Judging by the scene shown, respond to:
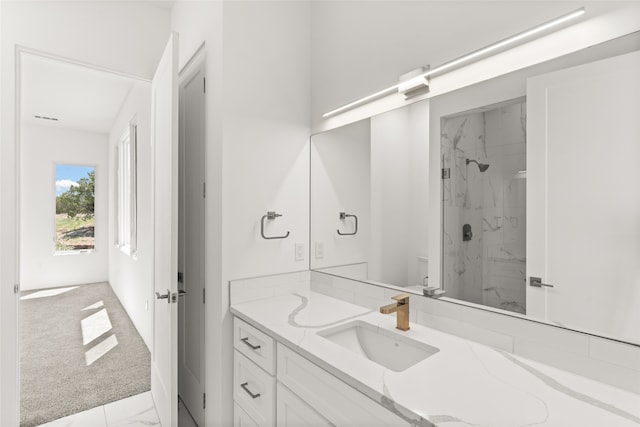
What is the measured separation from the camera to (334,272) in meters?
1.86

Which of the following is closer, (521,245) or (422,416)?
(422,416)

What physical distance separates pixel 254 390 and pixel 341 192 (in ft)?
3.55

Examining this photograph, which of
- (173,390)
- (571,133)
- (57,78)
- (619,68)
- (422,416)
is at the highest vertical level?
A: (57,78)

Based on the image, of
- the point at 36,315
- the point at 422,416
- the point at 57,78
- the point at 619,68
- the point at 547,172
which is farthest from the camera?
the point at 36,315

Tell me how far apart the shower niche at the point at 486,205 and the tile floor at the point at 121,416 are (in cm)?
186

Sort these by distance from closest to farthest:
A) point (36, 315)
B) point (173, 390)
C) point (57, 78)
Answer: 1. point (173, 390)
2. point (57, 78)
3. point (36, 315)

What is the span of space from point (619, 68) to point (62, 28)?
2.68 meters

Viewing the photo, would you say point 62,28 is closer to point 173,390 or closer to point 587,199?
point 173,390

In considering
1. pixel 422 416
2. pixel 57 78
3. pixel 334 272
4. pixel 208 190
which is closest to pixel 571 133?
pixel 422 416

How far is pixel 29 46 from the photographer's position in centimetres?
187

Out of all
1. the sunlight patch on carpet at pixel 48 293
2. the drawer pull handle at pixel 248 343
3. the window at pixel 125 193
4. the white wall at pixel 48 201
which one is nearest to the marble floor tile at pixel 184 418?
the drawer pull handle at pixel 248 343

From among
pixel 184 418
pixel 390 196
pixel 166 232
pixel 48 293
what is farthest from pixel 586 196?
pixel 48 293

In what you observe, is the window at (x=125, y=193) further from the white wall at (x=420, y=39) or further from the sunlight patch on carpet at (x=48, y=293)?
the white wall at (x=420, y=39)

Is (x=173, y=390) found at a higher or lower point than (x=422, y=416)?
lower
